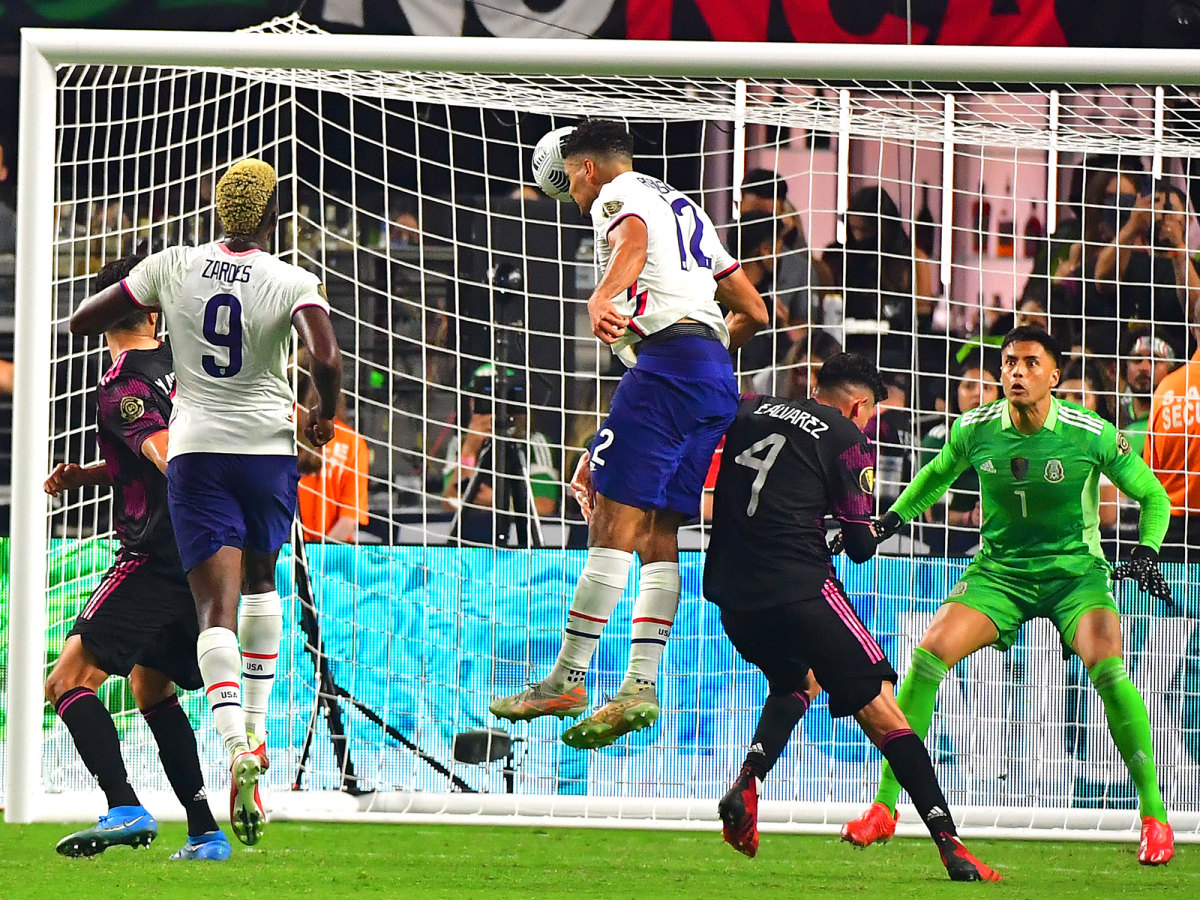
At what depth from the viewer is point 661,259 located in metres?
4.56

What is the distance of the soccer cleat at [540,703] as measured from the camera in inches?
173

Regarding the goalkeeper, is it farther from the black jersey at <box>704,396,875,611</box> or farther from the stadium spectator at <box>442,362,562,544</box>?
the stadium spectator at <box>442,362,562,544</box>

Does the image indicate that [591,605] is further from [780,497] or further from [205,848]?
[205,848]

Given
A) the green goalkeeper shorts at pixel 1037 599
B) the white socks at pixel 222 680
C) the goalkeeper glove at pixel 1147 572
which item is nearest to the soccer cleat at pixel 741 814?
the green goalkeeper shorts at pixel 1037 599

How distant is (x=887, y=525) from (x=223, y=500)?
2.28m

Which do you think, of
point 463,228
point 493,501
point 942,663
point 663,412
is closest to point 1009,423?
point 942,663

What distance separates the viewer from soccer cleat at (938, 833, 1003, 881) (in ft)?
16.2

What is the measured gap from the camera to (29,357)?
5.62m

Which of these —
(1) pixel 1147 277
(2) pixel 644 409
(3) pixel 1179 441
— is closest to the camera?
(2) pixel 644 409

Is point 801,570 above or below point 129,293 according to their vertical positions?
below

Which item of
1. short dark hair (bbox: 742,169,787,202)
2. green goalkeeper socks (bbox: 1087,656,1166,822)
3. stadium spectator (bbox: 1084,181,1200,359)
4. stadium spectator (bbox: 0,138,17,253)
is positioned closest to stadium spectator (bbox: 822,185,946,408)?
short dark hair (bbox: 742,169,787,202)

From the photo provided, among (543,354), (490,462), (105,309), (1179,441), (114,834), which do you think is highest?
(543,354)

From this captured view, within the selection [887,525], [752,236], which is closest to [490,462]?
[752,236]

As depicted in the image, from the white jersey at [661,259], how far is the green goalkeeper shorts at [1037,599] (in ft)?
5.22
